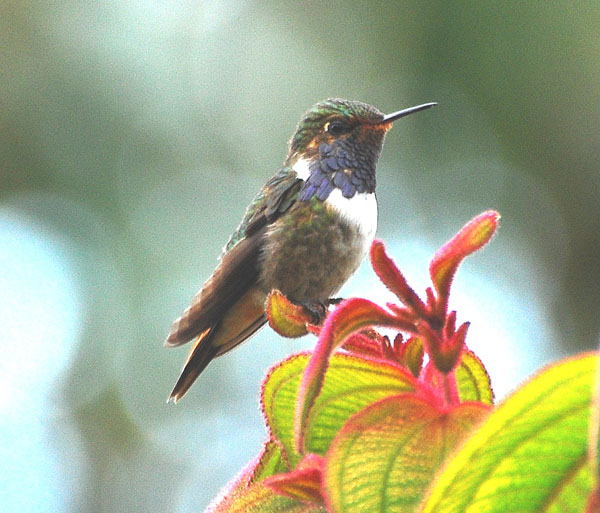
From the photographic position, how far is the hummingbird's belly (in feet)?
9.98

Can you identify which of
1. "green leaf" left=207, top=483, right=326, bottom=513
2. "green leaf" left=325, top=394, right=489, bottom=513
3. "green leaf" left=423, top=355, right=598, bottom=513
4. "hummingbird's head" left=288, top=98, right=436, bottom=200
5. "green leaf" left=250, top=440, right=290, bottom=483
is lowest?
"green leaf" left=423, top=355, right=598, bottom=513

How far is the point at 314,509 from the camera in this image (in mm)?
1049

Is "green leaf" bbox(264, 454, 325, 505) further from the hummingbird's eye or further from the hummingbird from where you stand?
the hummingbird's eye

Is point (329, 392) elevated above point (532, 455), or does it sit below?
above

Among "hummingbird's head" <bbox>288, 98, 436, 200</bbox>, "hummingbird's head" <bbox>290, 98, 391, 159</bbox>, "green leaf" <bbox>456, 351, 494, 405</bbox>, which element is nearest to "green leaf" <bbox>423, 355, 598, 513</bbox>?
"green leaf" <bbox>456, 351, 494, 405</bbox>

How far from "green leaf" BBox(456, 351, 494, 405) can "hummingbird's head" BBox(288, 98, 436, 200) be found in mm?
1959

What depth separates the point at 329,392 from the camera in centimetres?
115

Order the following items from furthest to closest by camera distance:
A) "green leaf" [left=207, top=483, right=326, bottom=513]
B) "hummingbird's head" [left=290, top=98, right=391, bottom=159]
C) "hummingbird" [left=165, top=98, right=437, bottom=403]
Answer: "hummingbird's head" [left=290, top=98, right=391, bottom=159] < "hummingbird" [left=165, top=98, right=437, bottom=403] < "green leaf" [left=207, top=483, right=326, bottom=513]

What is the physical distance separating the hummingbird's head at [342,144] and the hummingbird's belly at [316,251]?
0.42ft

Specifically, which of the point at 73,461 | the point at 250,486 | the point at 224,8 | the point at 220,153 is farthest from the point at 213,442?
the point at 250,486

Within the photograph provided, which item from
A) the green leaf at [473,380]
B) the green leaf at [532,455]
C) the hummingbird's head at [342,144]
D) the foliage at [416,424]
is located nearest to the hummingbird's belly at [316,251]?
the hummingbird's head at [342,144]

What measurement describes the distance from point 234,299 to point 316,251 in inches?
13.7

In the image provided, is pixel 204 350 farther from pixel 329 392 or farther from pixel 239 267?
pixel 329 392

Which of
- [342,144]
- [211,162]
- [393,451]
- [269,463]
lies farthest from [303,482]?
[211,162]
